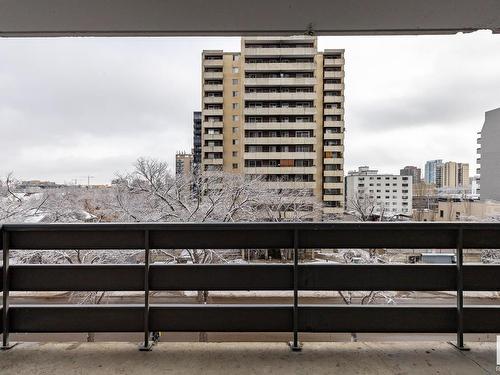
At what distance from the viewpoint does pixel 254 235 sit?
5.77 feet

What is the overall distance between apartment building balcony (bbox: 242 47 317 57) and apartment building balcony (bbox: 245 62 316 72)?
0.68m

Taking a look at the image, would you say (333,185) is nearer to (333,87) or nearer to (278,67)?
(333,87)

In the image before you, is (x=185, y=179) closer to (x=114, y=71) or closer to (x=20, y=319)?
(x=114, y=71)

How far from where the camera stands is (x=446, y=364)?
5.24ft

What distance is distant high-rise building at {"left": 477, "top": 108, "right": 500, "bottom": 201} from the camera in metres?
2.81

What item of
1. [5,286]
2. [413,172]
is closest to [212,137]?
[413,172]

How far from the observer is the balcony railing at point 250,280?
5.69ft

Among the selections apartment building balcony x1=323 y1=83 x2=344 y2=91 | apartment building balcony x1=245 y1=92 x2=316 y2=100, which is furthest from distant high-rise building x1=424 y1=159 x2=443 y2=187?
apartment building balcony x1=245 y1=92 x2=316 y2=100

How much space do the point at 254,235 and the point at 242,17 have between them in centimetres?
129

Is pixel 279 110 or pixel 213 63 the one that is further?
pixel 279 110

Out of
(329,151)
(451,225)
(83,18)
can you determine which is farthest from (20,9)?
(329,151)

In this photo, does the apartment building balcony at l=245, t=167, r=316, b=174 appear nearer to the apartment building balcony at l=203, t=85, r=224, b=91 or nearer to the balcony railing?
the apartment building balcony at l=203, t=85, r=224, b=91

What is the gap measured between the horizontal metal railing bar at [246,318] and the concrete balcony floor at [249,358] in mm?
118

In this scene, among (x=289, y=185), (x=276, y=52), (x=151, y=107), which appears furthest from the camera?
(x=276, y=52)
